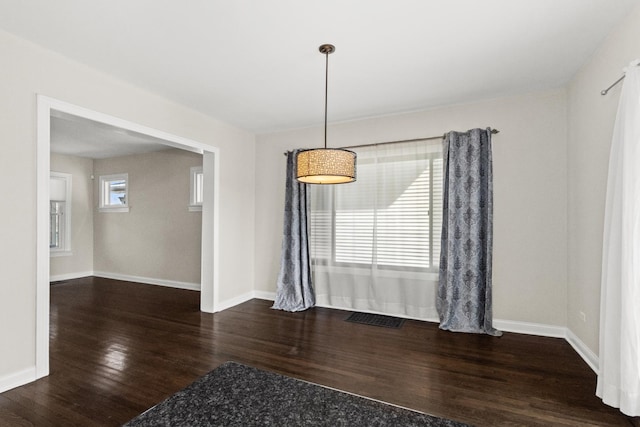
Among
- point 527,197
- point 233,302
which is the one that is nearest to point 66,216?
point 233,302

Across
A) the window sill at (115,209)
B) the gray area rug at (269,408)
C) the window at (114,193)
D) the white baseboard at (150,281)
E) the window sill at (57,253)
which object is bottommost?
the white baseboard at (150,281)

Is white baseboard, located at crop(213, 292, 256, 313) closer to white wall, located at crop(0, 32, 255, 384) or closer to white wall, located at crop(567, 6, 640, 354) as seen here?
white wall, located at crop(0, 32, 255, 384)

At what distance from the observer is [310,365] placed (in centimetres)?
274

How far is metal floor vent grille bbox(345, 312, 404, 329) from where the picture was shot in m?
3.78

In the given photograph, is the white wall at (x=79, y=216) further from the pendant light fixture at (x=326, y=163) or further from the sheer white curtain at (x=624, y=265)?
the sheer white curtain at (x=624, y=265)

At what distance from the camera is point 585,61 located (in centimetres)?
274

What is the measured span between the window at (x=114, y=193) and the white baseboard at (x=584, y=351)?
23.6ft

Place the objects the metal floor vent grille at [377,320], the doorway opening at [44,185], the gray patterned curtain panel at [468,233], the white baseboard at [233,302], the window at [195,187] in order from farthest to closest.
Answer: the window at [195,187] < the white baseboard at [233,302] < the metal floor vent grille at [377,320] < the gray patterned curtain panel at [468,233] < the doorway opening at [44,185]

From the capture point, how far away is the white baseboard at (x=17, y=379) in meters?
2.30

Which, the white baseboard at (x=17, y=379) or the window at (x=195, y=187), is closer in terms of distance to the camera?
the white baseboard at (x=17, y=379)

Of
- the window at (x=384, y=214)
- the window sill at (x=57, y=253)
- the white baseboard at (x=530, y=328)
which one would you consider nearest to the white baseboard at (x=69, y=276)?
the window sill at (x=57, y=253)

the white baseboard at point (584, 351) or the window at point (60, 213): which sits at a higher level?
the window at point (60, 213)

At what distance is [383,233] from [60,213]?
6449 millimetres

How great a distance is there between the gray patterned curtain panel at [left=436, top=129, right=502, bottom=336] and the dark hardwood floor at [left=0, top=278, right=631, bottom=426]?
263 millimetres
